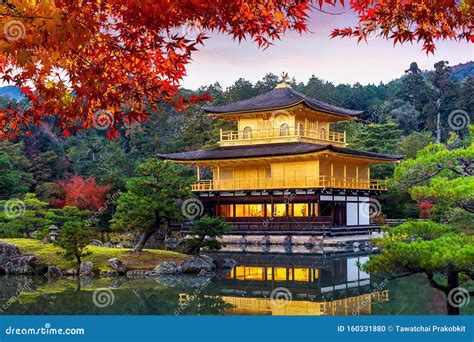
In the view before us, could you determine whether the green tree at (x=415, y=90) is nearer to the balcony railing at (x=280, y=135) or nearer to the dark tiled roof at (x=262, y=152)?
the balcony railing at (x=280, y=135)

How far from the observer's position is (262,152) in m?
29.5

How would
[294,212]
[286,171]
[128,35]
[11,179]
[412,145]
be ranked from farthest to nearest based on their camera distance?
[412,145]
[286,171]
[294,212]
[11,179]
[128,35]

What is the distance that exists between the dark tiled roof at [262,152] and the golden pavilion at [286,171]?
0.01m

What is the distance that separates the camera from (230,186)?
101 feet

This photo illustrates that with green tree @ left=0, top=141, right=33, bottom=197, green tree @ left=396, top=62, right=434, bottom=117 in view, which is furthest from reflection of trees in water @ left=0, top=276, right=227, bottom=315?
green tree @ left=396, top=62, right=434, bottom=117

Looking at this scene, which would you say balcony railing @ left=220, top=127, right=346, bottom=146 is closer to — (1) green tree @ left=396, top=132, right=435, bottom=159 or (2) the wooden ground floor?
(2) the wooden ground floor

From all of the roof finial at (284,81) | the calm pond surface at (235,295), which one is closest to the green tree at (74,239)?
the calm pond surface at (235,295)

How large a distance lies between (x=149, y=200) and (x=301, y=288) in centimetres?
607

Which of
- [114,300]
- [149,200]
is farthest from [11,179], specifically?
[114,300]

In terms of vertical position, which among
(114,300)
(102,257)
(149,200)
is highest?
(149,200)

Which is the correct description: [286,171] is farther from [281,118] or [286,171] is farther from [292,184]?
[281,118]

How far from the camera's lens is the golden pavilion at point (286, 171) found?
2794 centimetres

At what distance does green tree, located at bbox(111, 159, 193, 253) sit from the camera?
1833cm

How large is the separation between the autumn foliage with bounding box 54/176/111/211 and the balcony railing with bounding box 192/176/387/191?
15.8 feet
